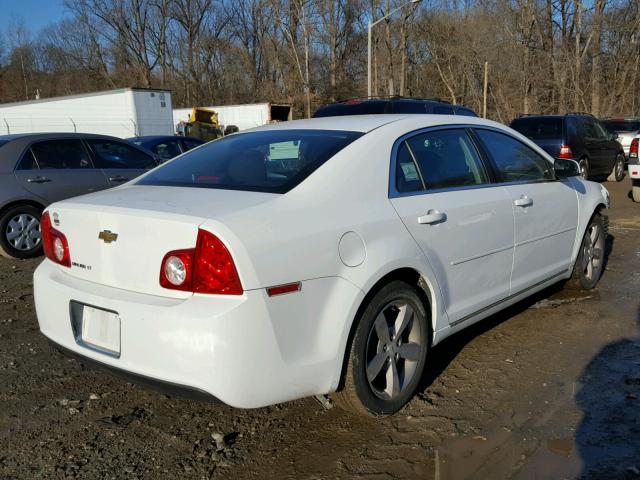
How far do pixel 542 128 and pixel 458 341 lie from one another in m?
8.94

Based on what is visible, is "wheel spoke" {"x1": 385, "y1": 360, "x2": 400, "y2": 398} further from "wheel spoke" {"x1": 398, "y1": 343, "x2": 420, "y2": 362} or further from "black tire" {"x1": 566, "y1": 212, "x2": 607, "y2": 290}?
"black tire" {"x1": 566, "y1": 212, "x2": 607, "y2": 290}

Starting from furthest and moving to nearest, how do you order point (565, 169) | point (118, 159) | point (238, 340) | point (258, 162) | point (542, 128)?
point (542, 128) → point (118, 159) → point (565, 169) → point (258, 162) → point (238, 340)

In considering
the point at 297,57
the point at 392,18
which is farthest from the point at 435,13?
the point at 297,57

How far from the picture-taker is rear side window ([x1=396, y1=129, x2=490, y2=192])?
131 inches

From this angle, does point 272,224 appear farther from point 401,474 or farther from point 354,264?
point 401,474

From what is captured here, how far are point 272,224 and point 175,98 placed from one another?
2386 inches

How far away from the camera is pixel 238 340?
7.88 feet

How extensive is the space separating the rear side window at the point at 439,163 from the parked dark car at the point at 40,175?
5.31 meters

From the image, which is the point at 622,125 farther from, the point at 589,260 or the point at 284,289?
the point at 284,289

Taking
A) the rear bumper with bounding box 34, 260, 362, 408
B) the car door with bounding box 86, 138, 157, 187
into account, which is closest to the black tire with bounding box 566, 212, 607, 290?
the rear bumper with bounding box 34, 260, 362, 408

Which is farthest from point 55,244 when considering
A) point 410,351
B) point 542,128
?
point 542,128

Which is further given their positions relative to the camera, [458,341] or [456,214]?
[458,341]

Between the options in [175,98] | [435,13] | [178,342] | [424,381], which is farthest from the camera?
[175,98]

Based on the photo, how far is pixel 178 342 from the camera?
2447 millimetres
